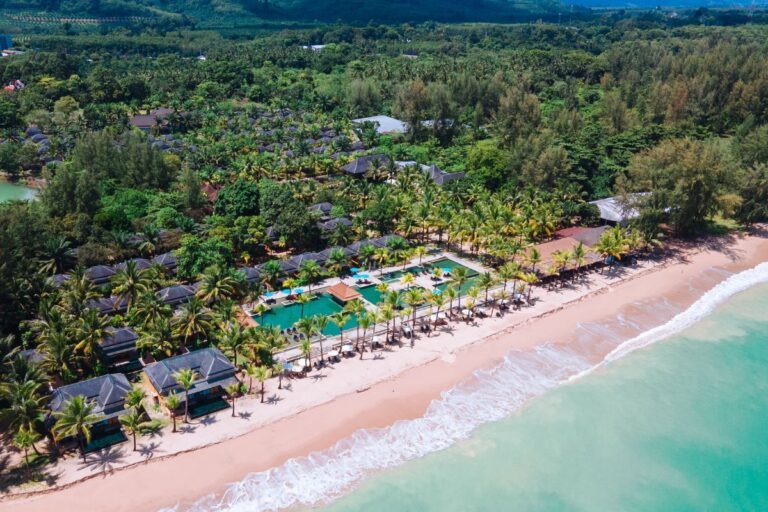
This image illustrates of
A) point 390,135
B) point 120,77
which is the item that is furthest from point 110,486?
point 120,77

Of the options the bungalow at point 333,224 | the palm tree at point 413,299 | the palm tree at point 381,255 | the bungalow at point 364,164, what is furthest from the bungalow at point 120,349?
the bungalow at point 364,164

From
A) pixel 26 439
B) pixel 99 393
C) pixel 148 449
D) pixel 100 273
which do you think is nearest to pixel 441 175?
pixel 100 273

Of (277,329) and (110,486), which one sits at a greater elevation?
(277,329)

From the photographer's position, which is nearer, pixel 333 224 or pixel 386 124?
pixel 333 224

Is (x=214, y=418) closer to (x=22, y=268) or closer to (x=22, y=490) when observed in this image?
(x=22, y=490)

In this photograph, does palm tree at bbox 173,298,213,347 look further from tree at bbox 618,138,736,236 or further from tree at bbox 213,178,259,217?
tree at bbox 618,138,736,236

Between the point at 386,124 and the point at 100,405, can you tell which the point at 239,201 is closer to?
the point at 100,405
